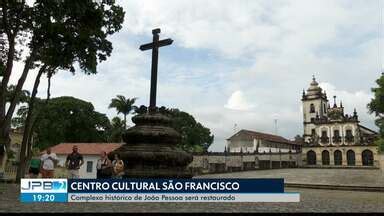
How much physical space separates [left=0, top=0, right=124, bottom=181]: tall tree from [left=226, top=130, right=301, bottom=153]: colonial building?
53.5 m

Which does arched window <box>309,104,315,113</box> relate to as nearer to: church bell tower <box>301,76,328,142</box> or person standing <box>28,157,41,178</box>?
church bell tower <box>301,76,328,142</box>

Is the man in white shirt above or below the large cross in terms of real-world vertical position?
below

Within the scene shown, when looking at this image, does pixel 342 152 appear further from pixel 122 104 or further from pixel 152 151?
pixel 152 151

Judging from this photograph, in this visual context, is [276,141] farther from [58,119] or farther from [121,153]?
[121,153]

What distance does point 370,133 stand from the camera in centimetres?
6266

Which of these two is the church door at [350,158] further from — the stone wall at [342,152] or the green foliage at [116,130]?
the green foliage at [116,130]

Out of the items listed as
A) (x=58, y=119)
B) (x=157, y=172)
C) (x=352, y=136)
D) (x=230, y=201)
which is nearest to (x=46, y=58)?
(x=157, y=172)

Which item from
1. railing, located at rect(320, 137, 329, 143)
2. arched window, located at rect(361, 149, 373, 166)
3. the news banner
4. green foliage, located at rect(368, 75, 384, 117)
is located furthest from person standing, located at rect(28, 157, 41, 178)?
railing, located at rect(320, 137, 329, 143)

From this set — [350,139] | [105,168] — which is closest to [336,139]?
[350,139]

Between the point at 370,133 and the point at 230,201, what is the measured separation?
6209 centimetres

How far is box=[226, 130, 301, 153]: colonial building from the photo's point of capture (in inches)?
2653

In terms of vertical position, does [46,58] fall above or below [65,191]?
above

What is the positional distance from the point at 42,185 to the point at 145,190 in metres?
1.83

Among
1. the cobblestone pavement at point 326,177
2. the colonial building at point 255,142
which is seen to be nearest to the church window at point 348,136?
the colonial building at point 255,142
